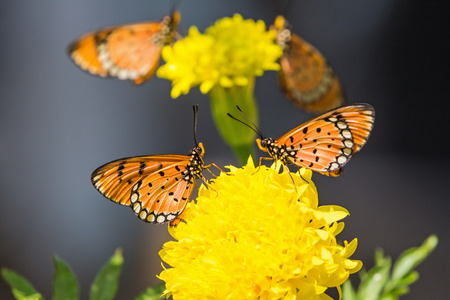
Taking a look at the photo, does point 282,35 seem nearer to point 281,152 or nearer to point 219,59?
point 219,59

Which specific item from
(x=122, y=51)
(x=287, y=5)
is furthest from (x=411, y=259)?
(x=287, y=5)

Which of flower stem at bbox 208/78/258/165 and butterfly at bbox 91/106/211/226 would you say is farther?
flower stem at bbox 208/78/258/165

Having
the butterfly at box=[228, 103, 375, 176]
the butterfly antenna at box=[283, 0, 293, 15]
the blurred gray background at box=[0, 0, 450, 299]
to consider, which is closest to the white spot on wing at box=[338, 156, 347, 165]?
the butterfly at box=[228, 103, 375, 176]

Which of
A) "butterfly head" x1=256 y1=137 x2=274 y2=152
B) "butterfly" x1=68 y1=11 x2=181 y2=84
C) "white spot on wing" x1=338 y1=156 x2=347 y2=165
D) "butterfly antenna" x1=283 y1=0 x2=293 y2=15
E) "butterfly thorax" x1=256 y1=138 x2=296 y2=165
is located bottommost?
"white spot on wing" x1=338 y1=156 x2=347 y2=165

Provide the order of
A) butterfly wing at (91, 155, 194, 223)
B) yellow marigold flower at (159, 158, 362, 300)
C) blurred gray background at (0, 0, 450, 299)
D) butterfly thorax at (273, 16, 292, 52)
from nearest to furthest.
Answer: yellow marigold flower at (159, 158, 362, 300) → butterfly wing at (91, 155, 194, 223) → butterfly thorax at (273, 16, 292, 52) → blurred gray background at (0, 0, 450, 299)

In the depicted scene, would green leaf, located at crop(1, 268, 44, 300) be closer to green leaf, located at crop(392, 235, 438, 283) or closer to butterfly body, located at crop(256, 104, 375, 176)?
butterfly body, located at crop(256, 104, 375, 176)

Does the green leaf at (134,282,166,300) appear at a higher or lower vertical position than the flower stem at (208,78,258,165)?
lower

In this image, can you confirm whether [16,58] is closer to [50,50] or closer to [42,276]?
[50,50]

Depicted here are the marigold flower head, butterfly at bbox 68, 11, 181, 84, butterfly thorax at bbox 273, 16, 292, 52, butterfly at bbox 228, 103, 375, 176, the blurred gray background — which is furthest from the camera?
the blurred gray background
